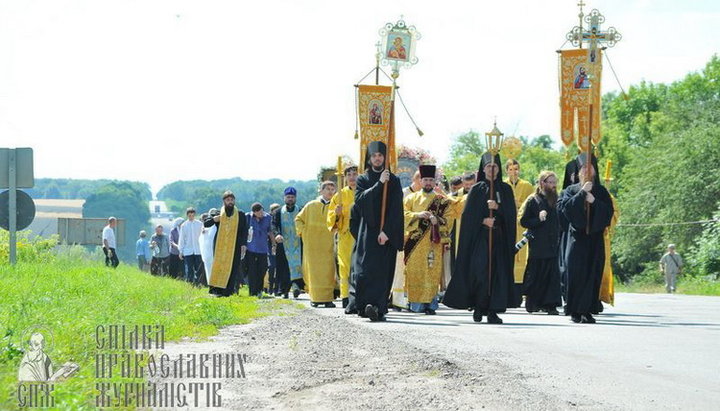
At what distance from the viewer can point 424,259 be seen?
18.7m

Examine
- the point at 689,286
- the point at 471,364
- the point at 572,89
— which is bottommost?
the point at 689,286

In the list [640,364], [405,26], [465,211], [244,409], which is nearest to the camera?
[244,409]

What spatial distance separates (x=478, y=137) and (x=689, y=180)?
4914cm

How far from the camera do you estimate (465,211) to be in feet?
56.9

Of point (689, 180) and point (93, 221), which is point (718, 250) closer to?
point (689, 180)

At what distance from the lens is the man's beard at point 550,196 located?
2014 cm

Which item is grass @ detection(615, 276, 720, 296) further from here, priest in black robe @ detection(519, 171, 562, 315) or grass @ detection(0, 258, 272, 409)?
grass @ detection(0, 258, 272, 409)

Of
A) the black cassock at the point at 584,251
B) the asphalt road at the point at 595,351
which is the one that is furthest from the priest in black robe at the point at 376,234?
the black cassock at the point at 584,251

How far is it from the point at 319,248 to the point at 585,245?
Answer: 5.91 meters

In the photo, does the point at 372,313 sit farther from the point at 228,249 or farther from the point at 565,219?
the point at 228,249

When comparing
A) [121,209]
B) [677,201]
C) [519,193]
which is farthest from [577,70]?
[121,209]

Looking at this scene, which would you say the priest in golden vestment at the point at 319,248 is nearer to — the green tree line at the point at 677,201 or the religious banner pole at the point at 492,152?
the religious banner pole at the point at 492,152

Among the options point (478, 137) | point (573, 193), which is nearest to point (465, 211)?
point (573, 193)

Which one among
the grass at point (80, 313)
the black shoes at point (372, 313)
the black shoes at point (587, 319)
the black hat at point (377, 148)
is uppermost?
the black hat at point (377, 148)
